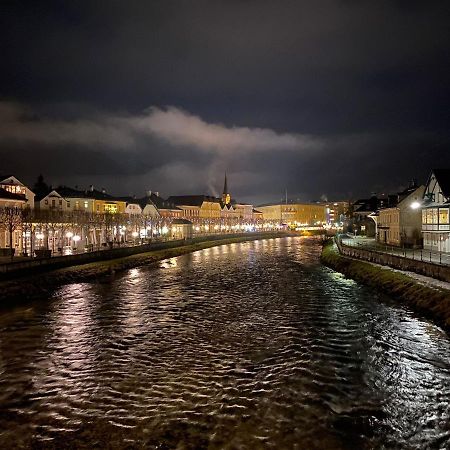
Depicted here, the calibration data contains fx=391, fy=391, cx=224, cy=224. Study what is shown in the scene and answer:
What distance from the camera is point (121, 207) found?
9444cm

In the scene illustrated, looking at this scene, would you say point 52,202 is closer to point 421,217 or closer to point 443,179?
point 421,217

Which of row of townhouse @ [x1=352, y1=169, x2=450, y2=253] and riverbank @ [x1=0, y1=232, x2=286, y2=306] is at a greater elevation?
row of townhouse @ [x1=352, y1=169, x2=450, y2=253]

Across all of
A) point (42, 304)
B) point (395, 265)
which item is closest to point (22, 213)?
point (42, 304)

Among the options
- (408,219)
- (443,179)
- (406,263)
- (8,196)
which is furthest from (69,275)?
(408,219)

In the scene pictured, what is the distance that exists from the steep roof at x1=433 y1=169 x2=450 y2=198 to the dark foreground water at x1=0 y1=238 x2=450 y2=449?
20931 millimetres

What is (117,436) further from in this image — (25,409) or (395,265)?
(395,265)

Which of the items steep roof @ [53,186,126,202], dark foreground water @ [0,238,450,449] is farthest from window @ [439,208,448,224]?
steep roof @ [53,186,126,202]

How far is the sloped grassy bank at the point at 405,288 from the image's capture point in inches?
842

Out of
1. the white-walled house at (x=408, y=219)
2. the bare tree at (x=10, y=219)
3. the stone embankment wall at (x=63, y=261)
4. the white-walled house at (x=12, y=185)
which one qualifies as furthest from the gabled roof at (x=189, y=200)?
the bare tree at (x=10, y=219)

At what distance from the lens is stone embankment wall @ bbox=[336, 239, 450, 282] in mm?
26047

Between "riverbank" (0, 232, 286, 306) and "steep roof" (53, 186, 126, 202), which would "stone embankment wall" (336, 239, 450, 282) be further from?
"steep roof" (53, 186, 126, 202)

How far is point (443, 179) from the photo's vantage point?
4275 centimetres

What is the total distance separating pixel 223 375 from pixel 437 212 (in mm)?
37392

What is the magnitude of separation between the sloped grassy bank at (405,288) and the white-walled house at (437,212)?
364 inches
